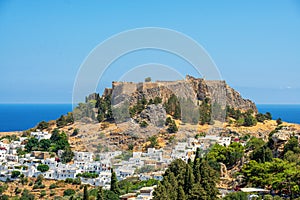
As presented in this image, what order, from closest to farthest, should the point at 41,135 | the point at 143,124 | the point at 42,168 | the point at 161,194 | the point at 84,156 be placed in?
the point at 161,194
the point at 42,168
the point at 84,156
the point at 143,124
the point at 41,135

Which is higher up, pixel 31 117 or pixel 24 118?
pixel 31 117

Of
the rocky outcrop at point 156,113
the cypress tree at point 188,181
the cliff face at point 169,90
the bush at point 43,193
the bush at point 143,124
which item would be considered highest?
the cliff face at point 169,90

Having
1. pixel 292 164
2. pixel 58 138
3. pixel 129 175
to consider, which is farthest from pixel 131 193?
pixel 58 138

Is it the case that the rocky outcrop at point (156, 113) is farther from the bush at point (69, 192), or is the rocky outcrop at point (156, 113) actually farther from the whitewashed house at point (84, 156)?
the bush at point (69, 192)

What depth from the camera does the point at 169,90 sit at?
24188 millimetres

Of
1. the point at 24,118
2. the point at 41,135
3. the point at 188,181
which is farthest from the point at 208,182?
the point at 24,118

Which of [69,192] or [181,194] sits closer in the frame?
[181,194]

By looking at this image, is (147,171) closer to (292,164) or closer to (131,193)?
(131,193)

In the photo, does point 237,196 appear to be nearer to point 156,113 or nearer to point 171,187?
point 171,187

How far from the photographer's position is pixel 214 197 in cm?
1161

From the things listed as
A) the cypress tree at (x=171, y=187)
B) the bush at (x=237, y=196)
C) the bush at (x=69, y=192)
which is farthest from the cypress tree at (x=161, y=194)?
the bush at (x=69, y=192)

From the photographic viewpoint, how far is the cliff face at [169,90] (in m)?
23.8

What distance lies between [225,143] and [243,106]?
33.0ft

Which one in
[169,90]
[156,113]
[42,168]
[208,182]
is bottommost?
[208,182]
